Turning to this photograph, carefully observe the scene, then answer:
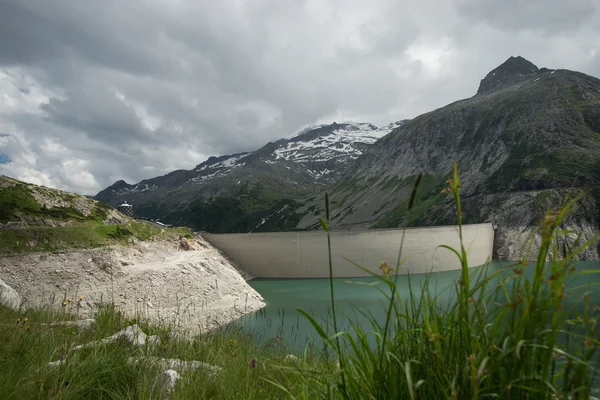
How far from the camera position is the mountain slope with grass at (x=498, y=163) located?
5738 centimetres

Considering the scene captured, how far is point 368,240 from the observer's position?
37094mm

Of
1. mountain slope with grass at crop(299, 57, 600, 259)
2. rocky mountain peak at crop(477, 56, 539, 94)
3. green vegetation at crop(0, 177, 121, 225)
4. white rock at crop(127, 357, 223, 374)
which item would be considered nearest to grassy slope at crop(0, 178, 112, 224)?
green vegetation at crop(0, 177, 121, 225)

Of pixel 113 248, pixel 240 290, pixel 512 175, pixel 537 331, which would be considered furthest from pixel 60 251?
pixel 512 175

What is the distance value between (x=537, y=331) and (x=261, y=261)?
37.6 m

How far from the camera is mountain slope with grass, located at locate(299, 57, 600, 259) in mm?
57375

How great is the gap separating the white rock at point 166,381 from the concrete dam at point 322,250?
33044 mm

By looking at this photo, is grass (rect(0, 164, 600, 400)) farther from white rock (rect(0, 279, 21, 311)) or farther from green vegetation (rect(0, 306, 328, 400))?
white rock (rect(0, 279, 21, 311))

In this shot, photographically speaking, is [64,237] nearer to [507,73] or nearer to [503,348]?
[503,348]

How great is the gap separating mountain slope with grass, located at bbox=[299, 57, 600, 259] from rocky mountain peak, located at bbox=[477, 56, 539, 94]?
539 millimetres

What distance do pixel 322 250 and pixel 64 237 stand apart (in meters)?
22.0

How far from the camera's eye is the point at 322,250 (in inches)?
1463

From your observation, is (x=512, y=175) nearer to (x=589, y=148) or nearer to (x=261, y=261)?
(x=589, y=148)

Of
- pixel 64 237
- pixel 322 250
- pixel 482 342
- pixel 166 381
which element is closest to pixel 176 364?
pixel 166 381

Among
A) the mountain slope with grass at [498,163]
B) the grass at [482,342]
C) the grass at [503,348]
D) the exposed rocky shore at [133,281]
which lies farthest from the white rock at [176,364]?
the mountain slope with grass at [498,163]
